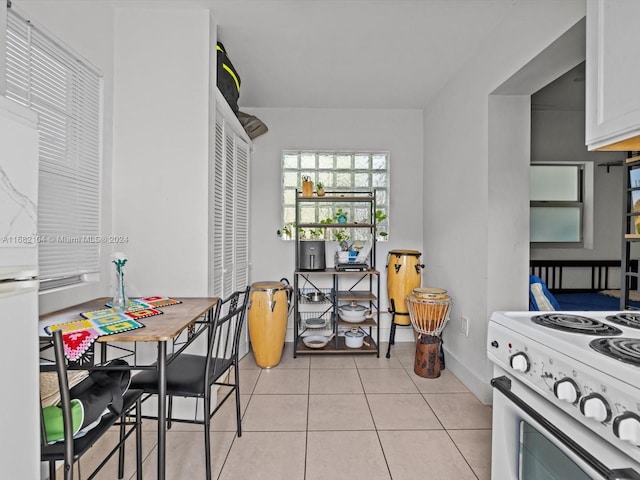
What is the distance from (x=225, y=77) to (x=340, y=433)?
97.0 inches

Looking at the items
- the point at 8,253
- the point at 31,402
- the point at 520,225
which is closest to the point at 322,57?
the point at 520,225

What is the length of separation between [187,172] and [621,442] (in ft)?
7.39

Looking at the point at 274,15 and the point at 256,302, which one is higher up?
the point at 274,15

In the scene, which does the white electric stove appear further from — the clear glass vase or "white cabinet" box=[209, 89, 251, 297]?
"white cabinet" box=[209, 89, 251, 297]

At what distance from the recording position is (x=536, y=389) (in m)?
1.03

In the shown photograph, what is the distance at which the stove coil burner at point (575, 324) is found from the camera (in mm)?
1102

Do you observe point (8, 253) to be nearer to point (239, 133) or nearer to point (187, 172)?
point (187, 172)

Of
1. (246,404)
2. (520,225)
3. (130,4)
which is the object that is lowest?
(246,404)

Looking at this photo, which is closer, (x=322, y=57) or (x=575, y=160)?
(x=322, y=57)

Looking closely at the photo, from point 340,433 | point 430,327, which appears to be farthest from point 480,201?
point 340,433

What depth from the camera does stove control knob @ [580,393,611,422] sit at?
31.7 inches

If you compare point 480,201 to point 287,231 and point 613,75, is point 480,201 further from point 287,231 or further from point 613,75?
point 287,231

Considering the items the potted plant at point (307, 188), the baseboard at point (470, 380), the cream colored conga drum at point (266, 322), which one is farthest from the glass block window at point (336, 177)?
the baseboard at point (470, 380)

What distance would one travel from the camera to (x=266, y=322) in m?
3.09
